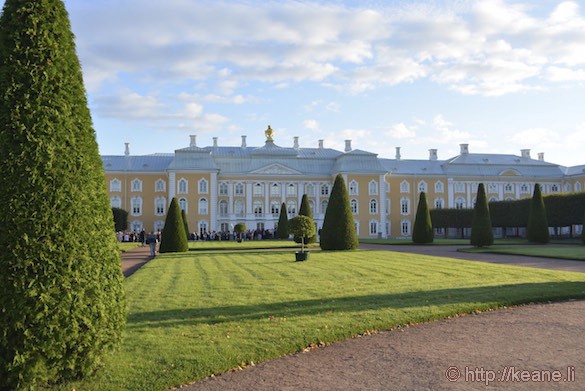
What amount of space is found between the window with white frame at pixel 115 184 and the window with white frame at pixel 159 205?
394 cm

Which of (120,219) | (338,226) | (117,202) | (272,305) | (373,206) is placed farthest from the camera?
(373,206)

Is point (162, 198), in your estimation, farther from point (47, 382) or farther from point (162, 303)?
Answer: point (47, 382)

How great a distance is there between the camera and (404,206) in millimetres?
59500

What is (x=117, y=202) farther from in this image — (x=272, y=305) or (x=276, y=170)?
(x=272, y=305)

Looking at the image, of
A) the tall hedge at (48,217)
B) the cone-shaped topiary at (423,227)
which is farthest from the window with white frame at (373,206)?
the tall hedge at (48,217)

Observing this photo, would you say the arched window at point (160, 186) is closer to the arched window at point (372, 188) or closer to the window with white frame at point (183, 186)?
the window with white frame at point (183, 186)

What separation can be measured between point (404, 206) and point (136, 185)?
29.7 meters

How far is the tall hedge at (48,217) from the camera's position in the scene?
412 cm

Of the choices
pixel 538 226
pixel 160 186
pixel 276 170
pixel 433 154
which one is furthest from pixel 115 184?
pixel 538 226

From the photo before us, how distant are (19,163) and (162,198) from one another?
173 feet

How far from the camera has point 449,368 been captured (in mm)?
5156

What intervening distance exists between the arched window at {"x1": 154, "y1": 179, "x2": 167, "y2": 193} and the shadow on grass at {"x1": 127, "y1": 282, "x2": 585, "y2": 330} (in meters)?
48.7

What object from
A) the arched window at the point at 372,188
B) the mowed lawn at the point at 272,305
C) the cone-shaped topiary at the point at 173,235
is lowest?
the mowed lawn at the point at 272,305

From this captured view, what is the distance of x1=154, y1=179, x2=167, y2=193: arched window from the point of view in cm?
5569
